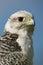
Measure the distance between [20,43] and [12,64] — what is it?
13 centimetres

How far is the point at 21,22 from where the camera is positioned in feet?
21.1

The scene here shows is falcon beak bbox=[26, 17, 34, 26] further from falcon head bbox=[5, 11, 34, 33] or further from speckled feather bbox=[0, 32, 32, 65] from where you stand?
speckled feather bbox=[0, 32, 32, 65]

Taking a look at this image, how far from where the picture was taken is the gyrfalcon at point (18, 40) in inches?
249

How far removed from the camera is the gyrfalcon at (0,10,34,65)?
6332 mm

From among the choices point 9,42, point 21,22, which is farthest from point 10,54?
point 21,22

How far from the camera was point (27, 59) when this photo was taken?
Answer: 636 centimetres

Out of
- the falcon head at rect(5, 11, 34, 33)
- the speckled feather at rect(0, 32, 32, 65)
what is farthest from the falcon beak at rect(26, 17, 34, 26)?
the speckled feather at rect(0, 32, 32, 65)

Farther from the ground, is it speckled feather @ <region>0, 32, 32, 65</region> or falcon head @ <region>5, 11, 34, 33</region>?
falcon head @ <region>5, 11, 34, 33</region>

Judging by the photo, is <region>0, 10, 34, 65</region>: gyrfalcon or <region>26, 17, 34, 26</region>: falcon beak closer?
<region>0, 10, 34, 65</region>: gyrfalcon

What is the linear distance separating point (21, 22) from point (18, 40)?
0.27 ft

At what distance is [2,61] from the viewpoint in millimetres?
6312

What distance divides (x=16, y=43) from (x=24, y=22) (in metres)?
0.10

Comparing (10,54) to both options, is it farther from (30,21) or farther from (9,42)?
(30,21)

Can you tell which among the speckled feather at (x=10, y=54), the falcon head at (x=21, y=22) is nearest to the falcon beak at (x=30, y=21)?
the falcon head at (x=21, y=22)
